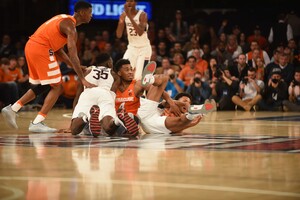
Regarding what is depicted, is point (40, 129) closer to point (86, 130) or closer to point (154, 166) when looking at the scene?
point (86, 130)

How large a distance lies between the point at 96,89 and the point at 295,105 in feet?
21.7

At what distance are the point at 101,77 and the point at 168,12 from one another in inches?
466

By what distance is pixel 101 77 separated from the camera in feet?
31.2

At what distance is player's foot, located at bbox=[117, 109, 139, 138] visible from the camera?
9086mm

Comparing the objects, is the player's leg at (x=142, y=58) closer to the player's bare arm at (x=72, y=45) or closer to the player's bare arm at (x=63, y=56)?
the player's bare arm at (x=63, y=56)

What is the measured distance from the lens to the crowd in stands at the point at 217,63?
15.5 m

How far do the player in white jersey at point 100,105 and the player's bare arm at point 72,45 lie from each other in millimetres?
132

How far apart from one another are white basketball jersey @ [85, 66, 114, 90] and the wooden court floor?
0.71m

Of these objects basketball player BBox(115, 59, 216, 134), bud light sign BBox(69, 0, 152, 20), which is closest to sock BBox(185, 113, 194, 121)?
basketball player BBox(115, 59, 216, 134)

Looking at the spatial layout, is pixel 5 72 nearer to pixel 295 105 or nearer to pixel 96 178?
pixel 295 105

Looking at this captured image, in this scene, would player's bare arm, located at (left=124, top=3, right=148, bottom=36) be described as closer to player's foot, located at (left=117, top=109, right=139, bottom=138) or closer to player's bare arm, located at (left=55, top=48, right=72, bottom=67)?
player's bare arm, located at (left=55, top=48, right=72, bottom=67)

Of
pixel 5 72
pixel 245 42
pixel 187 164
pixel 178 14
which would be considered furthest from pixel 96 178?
pixel 178 14

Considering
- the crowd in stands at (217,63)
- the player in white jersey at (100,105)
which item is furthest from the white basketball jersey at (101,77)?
the crowd in stands at (217,63)

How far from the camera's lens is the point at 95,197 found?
15.9 feet
